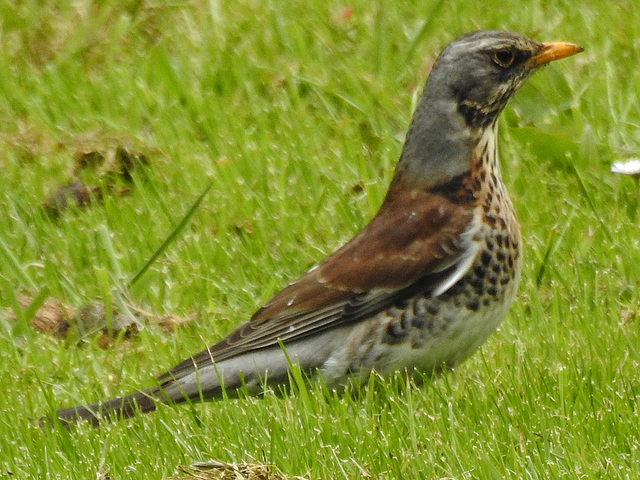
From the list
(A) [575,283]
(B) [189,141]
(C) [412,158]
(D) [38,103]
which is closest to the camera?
(C) [412,158]

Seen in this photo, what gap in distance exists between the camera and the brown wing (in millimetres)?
4672

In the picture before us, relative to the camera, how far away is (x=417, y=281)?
471 centimetres

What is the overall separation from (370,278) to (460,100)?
80cm

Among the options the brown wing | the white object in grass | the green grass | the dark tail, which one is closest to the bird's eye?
the brown wing

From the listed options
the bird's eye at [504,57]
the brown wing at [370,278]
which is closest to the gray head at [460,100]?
the bird's eye at [504,57]

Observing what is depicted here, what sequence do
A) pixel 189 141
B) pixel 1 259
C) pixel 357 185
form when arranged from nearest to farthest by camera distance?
1. pixel 1 259
2. pixel 357 185
3. pixel 189 141

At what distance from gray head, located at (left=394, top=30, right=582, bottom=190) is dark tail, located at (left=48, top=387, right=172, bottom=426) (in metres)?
1.32

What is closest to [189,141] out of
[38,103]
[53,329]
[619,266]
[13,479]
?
[38,103]

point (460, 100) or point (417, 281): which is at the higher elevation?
point (460, 100)

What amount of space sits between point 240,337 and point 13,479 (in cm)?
95

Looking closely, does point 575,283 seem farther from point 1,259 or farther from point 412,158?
point 1,259

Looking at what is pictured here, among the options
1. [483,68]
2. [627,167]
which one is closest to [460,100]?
[483,68]

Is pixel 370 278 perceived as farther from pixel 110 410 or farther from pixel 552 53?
pixel 552 53

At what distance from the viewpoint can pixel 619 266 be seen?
5555 millimetres
